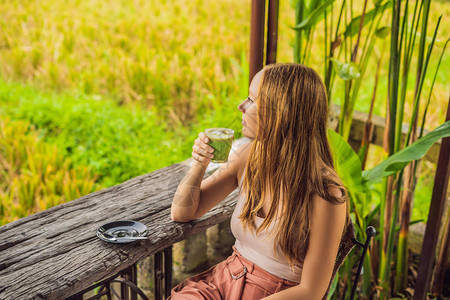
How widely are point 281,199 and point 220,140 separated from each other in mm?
237

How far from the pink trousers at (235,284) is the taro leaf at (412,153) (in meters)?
0.54

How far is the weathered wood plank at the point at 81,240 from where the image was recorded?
115cm

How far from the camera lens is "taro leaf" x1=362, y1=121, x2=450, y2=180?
147 centimetres

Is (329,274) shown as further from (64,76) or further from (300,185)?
(64,76)

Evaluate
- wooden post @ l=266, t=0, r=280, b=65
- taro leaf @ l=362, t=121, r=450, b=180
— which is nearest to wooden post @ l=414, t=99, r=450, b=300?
taro leaf @ l=362, t=121, r=450, b=180

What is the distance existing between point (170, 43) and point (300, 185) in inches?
151

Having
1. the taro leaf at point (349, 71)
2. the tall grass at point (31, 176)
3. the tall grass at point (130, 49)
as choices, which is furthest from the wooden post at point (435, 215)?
the tall grass at point (130, 49)

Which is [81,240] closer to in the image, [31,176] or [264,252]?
[264,252]

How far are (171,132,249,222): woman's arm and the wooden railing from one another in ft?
0.16

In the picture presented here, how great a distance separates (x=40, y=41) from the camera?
482 centimetres

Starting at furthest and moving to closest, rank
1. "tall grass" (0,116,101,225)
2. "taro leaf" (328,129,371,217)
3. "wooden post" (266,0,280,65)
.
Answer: "tall grass" (0,116,101,225)
"wooden post" (266,0,280,65)
"taro leaf" (328,129,371,217)

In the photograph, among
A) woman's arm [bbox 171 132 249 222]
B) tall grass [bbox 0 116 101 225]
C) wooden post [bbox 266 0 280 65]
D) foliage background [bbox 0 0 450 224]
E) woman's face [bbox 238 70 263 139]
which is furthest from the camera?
foliage background [bbox 0 0 450 224]

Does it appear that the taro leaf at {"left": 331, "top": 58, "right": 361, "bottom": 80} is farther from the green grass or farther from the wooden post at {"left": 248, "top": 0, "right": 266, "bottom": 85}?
the green grass

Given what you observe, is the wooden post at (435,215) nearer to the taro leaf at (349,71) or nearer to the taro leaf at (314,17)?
the taro leaf at (349,71)
